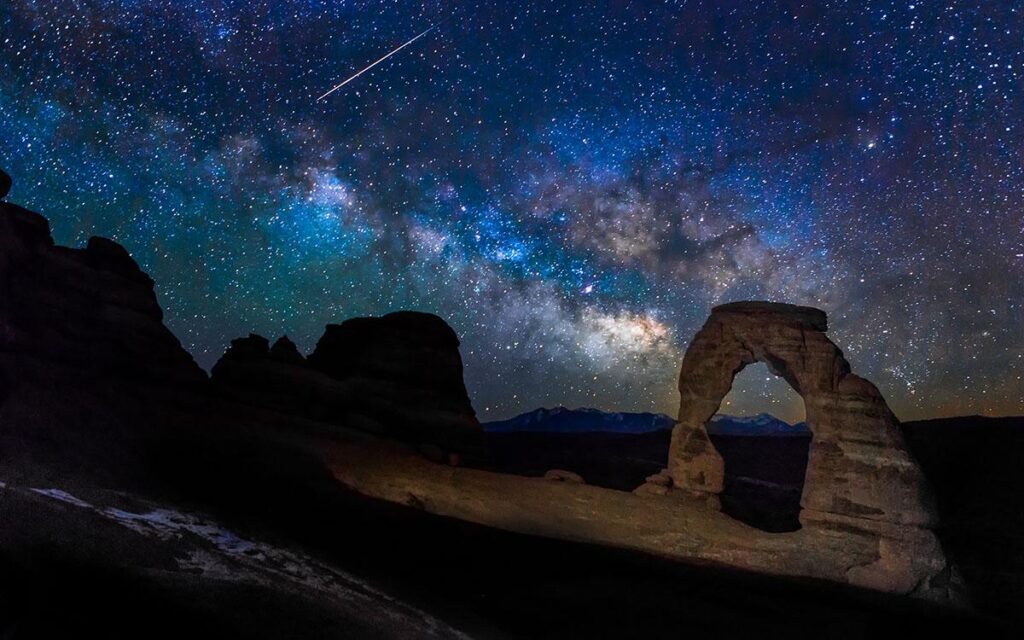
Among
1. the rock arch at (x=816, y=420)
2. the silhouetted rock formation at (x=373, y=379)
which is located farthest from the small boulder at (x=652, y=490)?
the silhouetted rock formation at (x=373, y=379)

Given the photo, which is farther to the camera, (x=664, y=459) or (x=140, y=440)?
(x=664, y=459)

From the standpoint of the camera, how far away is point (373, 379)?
3209 centimetres

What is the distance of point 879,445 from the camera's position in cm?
1534

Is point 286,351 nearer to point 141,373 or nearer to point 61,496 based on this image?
point 141,373

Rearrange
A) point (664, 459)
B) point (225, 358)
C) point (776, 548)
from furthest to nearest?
1. point (664, 459)
2. point (225, 358)
3. point (776, 548)

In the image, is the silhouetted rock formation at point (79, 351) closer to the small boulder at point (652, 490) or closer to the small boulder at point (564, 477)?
the small boulder at point (564, 477)

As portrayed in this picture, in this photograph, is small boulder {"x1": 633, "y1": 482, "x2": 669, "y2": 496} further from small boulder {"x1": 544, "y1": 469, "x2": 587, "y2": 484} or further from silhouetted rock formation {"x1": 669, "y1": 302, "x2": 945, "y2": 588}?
small boulder {"x1": 544, "y1": 469, "x2": 587, "y2": 484}

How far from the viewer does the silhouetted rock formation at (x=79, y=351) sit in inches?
544

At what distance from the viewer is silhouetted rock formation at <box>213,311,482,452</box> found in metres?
27.6

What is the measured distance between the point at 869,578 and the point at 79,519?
1660 cm

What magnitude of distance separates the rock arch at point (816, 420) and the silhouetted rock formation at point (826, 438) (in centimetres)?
3

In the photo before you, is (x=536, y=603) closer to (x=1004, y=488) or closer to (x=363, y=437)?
(x=363, y=437)

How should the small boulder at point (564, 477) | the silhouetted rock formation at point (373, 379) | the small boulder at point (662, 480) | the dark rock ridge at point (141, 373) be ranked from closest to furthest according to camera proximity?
1. the dark rock ridge at point (141, 373)
2. the small boulder at point (662, 480)
3. the small boulder at point (564, 477)
4. the silhouetted rock formation at point (373, 379)

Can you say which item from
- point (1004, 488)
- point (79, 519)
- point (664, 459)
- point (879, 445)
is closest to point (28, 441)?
point (79, 519)
